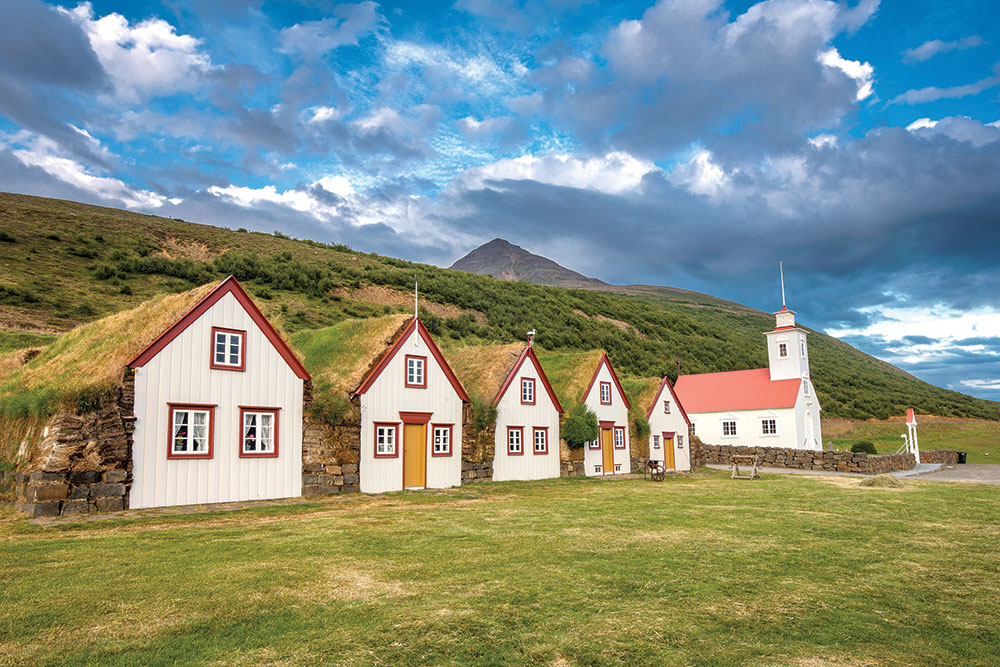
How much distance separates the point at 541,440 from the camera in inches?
1240

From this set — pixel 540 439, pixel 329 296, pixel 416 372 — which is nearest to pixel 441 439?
pixel 416 372

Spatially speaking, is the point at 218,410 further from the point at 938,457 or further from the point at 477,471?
the point at 938,457

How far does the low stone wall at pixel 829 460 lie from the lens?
132ft

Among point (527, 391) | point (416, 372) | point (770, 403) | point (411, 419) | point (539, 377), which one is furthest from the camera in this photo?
point (770, 403)

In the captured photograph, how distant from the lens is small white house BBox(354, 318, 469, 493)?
23.7m

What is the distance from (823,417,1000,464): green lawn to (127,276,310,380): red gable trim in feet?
177

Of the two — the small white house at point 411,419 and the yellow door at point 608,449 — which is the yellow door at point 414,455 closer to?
the small white house at point 411,419

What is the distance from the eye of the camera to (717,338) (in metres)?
106

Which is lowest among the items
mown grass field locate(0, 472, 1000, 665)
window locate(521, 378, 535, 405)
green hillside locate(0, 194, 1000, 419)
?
mown grass field locate(0, 472, 1000, 665)

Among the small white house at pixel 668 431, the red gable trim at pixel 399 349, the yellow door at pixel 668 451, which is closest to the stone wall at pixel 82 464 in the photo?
the red gable trim at pixel 399 349

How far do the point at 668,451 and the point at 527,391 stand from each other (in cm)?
1405

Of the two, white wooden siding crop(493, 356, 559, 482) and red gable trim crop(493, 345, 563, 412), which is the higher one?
red gable trim crop(493, 345, 563, 412)

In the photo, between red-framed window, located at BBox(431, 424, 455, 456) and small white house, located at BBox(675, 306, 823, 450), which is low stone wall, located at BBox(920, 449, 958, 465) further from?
red-framed window, located at BBox(431, 424, 455, 456)

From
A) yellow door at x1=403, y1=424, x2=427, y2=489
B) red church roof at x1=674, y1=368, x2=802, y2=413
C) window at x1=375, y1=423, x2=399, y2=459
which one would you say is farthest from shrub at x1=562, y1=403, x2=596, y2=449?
red church roof at x1=674, y1=368, x2=802, y2=413
